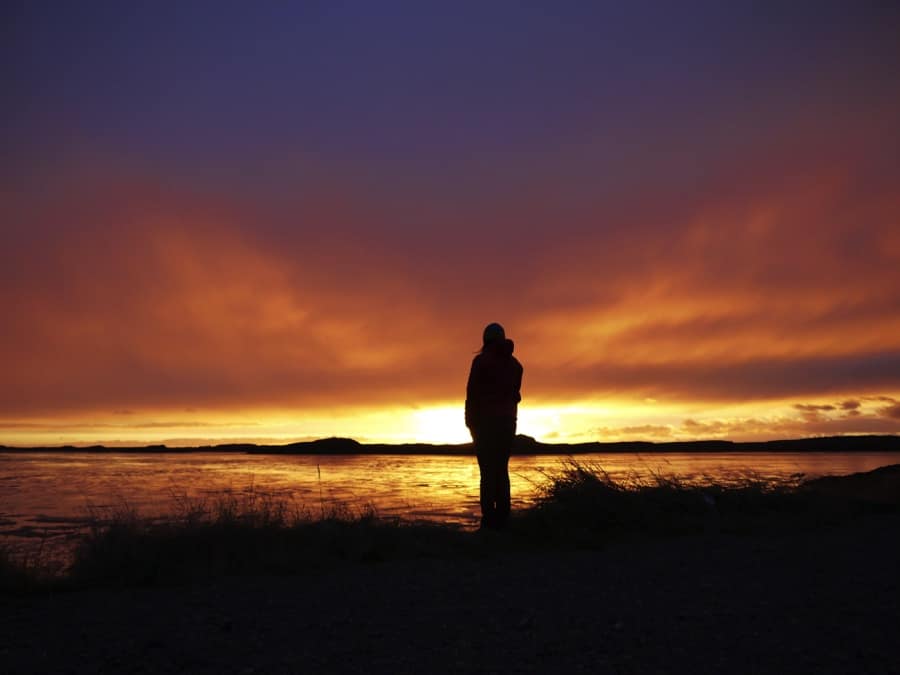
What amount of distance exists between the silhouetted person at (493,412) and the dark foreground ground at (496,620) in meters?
2.48

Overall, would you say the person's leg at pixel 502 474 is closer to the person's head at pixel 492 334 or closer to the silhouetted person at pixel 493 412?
the silhouetted person at pixel 493 412

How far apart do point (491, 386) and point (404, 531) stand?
2564 mm

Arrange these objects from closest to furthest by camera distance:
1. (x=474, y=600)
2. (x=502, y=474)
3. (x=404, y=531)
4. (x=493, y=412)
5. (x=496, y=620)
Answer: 1. (x=496, y=620)
2. (x=474, y=600)
3. (x=404, y=531)
4. (x=502, y=474)
5. (x=493, y=412)

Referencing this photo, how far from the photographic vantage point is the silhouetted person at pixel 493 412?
955 cm

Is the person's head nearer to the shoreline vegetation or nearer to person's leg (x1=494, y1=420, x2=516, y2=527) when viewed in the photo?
person's leg (x1=494, y1=420, x2=516, y2=527)

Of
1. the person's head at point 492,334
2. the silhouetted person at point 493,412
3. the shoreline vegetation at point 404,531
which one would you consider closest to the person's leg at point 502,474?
the silhouetted person at point 493,412

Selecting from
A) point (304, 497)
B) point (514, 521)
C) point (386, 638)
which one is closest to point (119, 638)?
point (386, 638)

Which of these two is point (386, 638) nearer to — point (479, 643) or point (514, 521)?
point (479, 643)

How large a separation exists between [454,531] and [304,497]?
26.5 ft

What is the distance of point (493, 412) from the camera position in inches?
385

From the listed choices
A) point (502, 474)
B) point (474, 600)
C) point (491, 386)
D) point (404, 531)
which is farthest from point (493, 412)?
point (474, 600)

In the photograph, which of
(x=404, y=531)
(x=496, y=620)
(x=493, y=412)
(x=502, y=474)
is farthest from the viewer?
(x=493, y=412)

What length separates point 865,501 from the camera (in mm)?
11852

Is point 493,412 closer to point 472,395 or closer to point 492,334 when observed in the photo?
point 472,395
